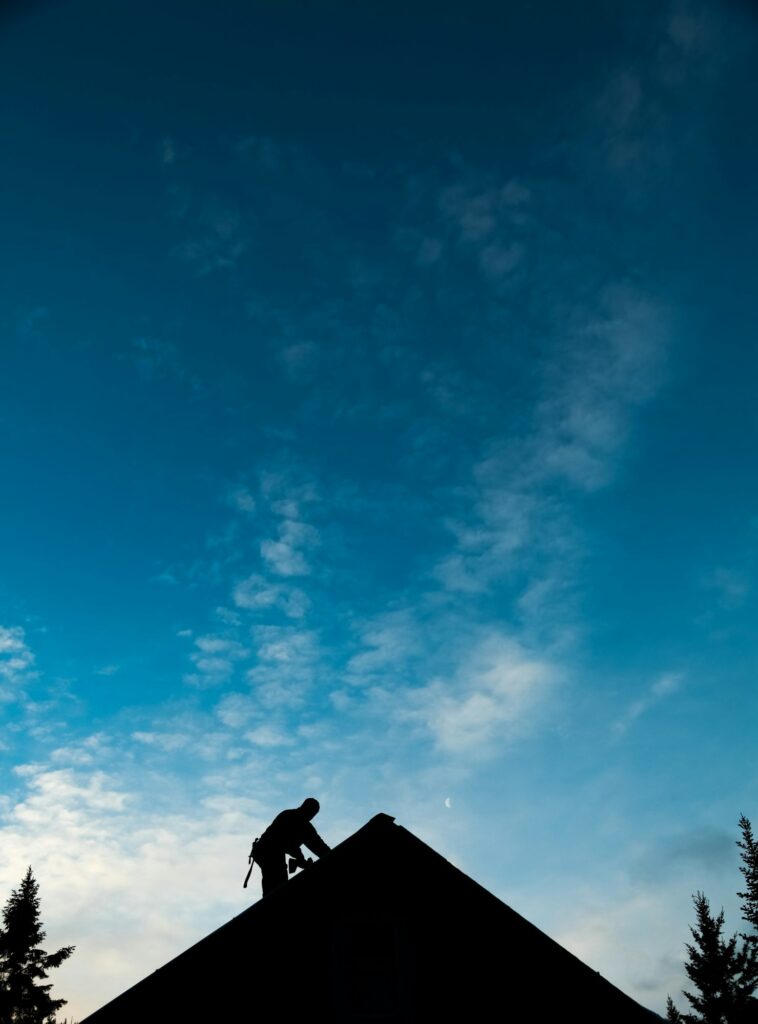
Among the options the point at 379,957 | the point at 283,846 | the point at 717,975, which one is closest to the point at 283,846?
the point at 283,846

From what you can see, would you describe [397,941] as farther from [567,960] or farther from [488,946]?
[567,960]

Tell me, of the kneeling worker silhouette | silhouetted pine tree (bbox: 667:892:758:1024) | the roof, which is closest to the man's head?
the kneeling worker silhouette

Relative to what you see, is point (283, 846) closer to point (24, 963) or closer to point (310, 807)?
point (310, 807)

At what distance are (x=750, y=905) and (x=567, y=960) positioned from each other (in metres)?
32.0

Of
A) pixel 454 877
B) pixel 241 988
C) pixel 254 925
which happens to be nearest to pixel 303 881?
pixel 254 925

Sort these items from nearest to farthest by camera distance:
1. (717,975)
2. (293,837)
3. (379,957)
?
(379,957)
(293,837)
(717,975)

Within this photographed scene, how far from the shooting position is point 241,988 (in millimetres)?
8930

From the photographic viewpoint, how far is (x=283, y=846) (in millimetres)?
11711

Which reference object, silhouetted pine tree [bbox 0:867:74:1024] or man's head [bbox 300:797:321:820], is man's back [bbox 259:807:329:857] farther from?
silhouetted pine tree [bbox 0:867:74:1024]

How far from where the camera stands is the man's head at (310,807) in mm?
11930

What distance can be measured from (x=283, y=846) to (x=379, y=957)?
2.89 m

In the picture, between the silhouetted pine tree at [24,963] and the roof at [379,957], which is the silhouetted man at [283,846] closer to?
the roof at [379,957]

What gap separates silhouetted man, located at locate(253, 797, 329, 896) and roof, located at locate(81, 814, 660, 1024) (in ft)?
6.32

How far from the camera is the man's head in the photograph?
11930mm
